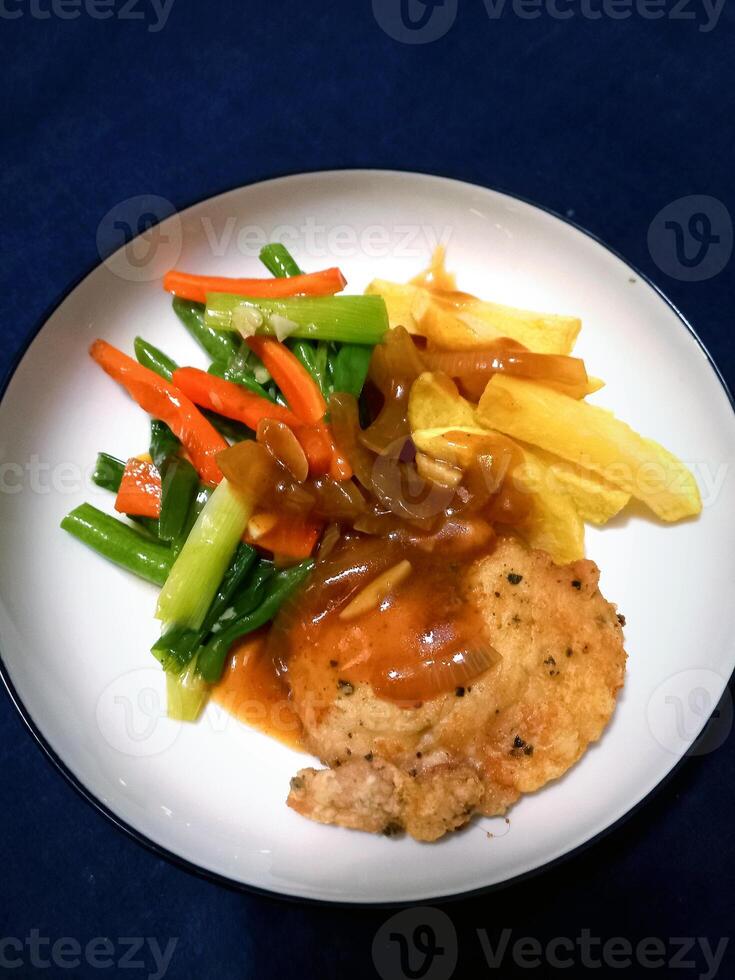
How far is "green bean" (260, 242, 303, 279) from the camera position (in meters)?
3.55

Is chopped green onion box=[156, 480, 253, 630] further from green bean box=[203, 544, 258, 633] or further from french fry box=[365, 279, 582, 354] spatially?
french fry box=[365, 279, 582, 354]

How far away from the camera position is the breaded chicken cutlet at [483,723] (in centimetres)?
290

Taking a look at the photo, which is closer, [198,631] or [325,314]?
[198,631]

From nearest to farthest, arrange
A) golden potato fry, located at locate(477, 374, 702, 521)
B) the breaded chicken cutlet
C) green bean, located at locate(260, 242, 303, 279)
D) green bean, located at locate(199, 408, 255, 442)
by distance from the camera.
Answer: the breaded chicken cutlet
golden potato fry, located at locate(477, 374, 702, 521)
green bean, located at locate(199, 408, 255, 442)
green bean, located at locate(260, 242, 303, 279)

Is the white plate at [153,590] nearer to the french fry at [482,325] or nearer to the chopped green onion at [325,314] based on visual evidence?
the french fry at [482,325]

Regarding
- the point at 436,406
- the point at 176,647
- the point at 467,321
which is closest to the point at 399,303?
the point at 467,321

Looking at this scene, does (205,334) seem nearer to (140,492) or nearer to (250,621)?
(140,492)

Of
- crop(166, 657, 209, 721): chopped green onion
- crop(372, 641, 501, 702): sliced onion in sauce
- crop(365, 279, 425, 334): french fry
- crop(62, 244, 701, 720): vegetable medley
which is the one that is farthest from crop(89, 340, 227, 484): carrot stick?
crop(372, 641, 501, 702): sliced onion in sauce

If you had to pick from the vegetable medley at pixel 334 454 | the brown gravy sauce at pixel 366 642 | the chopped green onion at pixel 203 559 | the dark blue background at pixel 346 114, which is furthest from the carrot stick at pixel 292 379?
the dark blue background at pixel 346 114

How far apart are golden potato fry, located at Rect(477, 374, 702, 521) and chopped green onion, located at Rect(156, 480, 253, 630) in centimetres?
107

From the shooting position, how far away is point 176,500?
3.24m

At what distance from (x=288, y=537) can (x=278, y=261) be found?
1293 mm

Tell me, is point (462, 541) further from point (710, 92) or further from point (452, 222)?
point (710, 92)

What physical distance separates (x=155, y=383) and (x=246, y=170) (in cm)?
140
